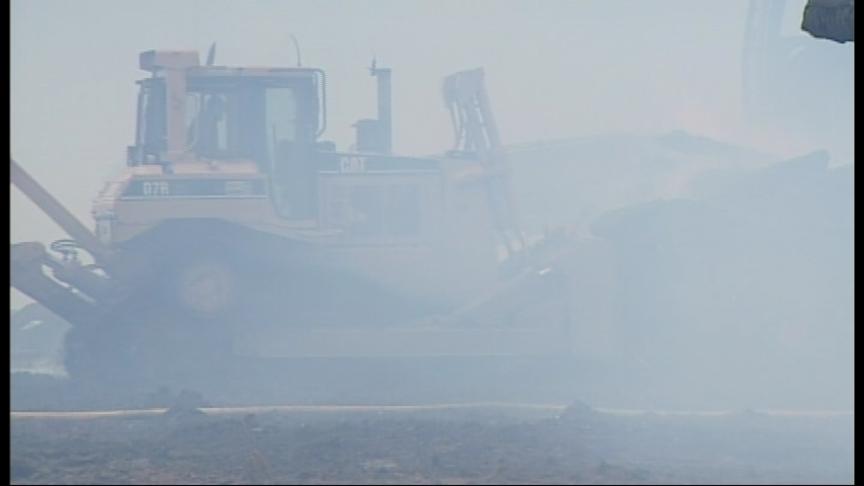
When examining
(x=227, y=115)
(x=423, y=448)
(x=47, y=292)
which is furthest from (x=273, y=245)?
(x=423, y=448)

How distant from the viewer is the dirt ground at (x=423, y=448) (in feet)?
22.1

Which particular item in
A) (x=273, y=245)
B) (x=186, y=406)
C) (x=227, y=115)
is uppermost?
(x=227, y=115)

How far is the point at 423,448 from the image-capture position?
280 inches

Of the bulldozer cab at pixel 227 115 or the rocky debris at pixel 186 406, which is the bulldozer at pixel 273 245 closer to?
the bulldozer cab at pixel 227 115

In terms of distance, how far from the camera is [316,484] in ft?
21.5

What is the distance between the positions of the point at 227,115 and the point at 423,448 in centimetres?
243

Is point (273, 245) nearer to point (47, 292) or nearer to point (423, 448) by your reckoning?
point (47, 292)

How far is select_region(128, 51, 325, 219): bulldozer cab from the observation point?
8586mm

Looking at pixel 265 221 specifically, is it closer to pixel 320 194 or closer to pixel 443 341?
pixel 320 194

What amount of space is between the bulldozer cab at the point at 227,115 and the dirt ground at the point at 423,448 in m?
1.44

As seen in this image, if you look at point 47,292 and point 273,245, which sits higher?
point 273,245

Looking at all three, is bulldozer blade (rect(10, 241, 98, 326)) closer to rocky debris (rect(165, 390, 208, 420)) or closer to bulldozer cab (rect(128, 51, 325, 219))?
bulldozer cab (rect(128, 51, 325, 219))

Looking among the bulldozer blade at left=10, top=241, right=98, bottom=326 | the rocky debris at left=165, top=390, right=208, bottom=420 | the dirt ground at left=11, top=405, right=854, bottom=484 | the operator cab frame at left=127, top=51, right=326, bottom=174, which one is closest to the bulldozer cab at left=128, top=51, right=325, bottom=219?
the operator cab frame at left=127, top=51, right=326, bottom=174

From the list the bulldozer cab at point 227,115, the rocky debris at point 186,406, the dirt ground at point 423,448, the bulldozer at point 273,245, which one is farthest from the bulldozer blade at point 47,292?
the dirt ground at point 423,448
